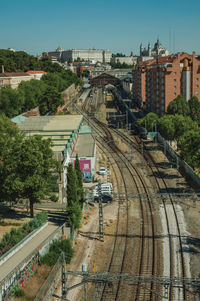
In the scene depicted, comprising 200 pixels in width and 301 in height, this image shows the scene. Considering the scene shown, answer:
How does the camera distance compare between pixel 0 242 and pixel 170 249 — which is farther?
pixel 170 249

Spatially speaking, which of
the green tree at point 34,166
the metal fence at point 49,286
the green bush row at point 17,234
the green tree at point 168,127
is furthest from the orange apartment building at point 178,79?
the metal fence at point 49,286

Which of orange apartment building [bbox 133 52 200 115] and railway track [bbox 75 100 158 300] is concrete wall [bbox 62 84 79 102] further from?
railway track [bbox 75 100 158 300]

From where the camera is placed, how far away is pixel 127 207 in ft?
104

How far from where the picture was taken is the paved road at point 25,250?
706 inches

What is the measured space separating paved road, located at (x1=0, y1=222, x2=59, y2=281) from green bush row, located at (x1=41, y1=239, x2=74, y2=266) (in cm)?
81

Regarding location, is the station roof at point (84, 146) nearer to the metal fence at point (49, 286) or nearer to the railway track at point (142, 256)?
the railway track at point (142, 256)

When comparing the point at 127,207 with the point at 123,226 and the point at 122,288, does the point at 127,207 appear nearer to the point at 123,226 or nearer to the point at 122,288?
the point at 123,226

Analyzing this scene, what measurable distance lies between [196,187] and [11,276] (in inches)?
891

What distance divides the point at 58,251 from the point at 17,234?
2.72 m

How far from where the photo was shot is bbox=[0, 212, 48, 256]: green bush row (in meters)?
20.0

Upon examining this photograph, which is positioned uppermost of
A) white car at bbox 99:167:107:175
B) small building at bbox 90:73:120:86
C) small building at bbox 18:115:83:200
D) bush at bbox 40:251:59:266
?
small building at bbox 90:73:120:86

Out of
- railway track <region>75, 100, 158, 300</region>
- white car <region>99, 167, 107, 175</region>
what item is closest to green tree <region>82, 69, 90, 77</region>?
white car <region>99, 167, 107, 175</region>

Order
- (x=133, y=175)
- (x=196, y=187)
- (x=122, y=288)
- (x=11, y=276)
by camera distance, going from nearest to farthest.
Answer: (x=11, y=276)
(x=122, y=288)
(x=196, y=187)
(x=133, y=175)

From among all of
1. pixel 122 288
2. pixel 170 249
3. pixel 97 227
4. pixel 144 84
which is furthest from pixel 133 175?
pixel 144 84
